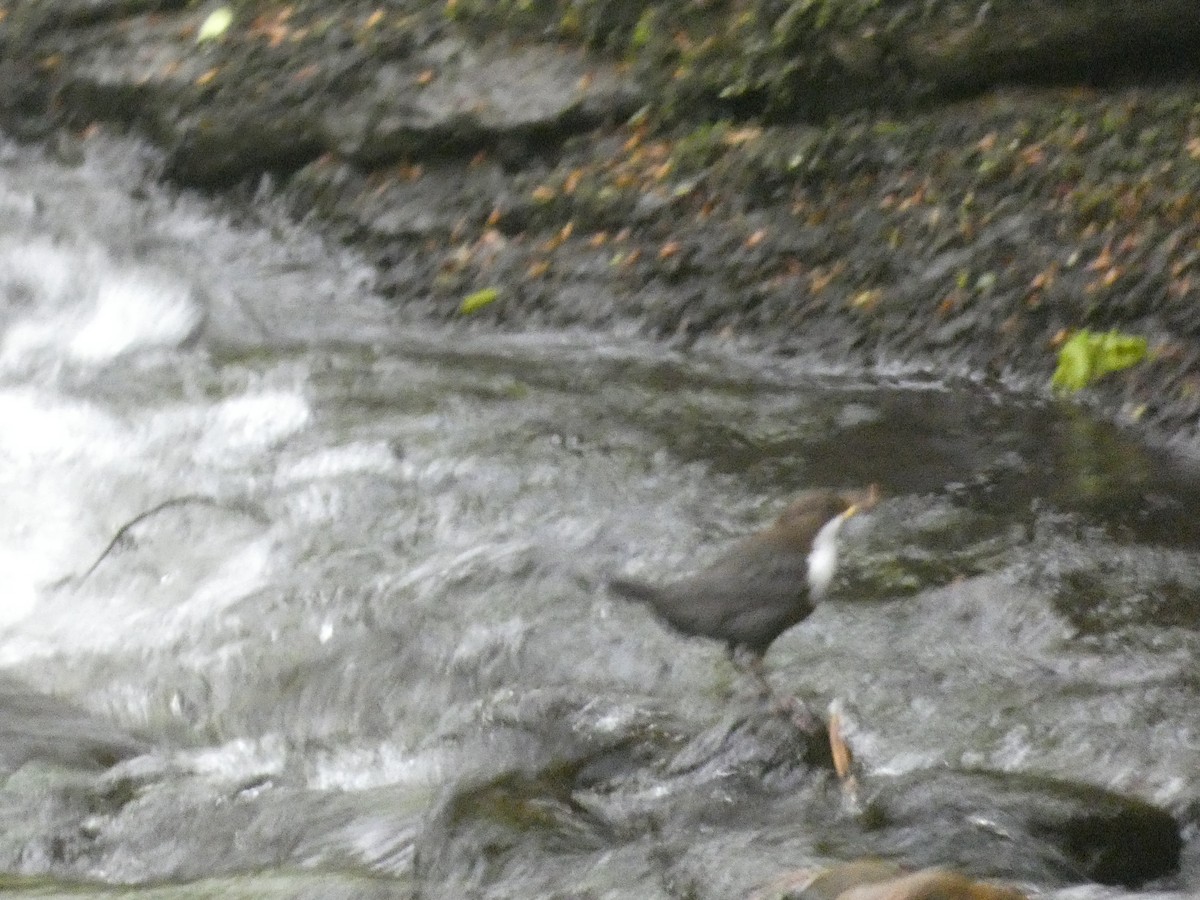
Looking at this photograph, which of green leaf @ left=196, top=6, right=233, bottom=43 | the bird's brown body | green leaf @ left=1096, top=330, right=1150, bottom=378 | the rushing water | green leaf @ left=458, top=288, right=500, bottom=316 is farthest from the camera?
green leaf @ left=196, top=6, right=233, bottom=43

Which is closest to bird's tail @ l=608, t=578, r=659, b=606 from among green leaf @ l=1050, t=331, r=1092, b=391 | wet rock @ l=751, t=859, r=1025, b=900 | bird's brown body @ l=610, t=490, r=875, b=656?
bird's brown body @ l=610, t=490, r=875, b=656

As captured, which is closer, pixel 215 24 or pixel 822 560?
pixel 822 560

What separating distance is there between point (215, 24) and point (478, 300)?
2696 millimetres

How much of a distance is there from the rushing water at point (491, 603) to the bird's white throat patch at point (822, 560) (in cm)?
31

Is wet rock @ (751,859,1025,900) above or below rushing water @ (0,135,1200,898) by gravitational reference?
above

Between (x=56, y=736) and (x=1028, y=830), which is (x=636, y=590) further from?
(x=56, y=736)

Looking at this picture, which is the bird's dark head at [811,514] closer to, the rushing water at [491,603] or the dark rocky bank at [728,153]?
the rushing water at [491,603]

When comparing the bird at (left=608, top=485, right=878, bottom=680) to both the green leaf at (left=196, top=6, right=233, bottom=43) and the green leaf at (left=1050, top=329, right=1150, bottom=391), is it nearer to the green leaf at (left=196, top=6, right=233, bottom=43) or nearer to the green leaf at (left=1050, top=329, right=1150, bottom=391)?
the green leaf at (left=1050, top=329, right=1150, bottom=391)

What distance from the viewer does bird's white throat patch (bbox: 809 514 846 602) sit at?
430 cm

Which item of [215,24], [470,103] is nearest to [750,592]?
[470,103]

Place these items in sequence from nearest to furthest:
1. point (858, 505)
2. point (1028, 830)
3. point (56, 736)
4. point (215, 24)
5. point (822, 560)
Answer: point (1028, 830) < point (822, 560) < point (56, 736) < point (858, 505) < point (215, 24)

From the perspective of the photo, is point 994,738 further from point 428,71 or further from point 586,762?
point 428,71

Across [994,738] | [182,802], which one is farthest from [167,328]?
[994,738]

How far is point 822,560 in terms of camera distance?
14.3 ft
